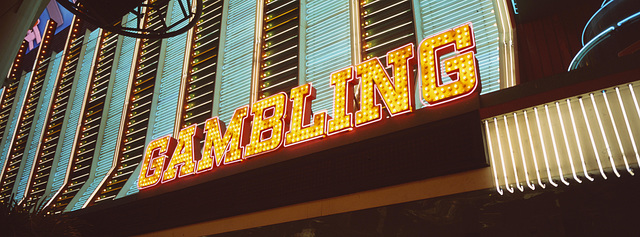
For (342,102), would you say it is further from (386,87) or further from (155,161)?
(155,161)

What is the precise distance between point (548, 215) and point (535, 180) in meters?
0.39

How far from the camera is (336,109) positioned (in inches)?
286

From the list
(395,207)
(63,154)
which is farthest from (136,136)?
(395,207)

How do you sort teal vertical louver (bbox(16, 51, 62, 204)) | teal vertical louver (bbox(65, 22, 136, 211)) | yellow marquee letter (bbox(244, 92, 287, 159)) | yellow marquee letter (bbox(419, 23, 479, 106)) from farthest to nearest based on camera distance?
teal vertical louver (bbox(16, 51, 62, 204)) → teal vertical louver (bbox(65, 22, 136, 211)) → yellow marquee letter (bbox(244, 92, 287, 159)) → yellow marquee letter (bbox(419, 23, 479, 106))

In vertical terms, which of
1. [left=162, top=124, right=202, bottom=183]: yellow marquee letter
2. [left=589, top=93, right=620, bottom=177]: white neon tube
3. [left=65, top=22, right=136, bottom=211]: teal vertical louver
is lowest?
[left=589, top=93, right=620, bottom=177]: white neon tube

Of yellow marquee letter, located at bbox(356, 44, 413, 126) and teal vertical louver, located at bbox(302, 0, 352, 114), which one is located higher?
teal vertical louver, located at bbox(302, 0, 352, 114)

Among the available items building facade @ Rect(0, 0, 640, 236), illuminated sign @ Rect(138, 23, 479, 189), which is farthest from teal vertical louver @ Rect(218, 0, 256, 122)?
illuminated sign @ Rect(138, 23, 479, 189)

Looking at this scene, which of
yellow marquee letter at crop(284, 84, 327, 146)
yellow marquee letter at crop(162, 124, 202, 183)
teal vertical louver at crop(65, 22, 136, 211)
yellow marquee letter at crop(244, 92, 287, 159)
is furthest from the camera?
teal vertical louver at crop(65, 22, 136, 211)

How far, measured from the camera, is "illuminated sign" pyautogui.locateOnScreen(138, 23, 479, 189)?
21.2 ft

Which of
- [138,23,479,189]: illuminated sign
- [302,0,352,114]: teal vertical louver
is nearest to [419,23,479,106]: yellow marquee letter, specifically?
[138,23,479,189]: illuminated sign

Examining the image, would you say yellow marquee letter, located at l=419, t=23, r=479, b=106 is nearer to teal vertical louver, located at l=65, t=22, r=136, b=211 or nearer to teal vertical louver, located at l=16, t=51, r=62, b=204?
teal vertical louver, located at l=65, t=22, r=136, b=211

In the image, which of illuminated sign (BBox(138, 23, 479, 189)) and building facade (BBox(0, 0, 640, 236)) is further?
illuminated sign (BBox(138, 23, 479, 189))

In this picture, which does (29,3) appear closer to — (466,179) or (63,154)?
(466,179)

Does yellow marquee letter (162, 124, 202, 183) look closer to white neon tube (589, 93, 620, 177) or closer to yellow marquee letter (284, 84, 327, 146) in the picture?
yellow marquee letter (284, 84, 327, 146)
